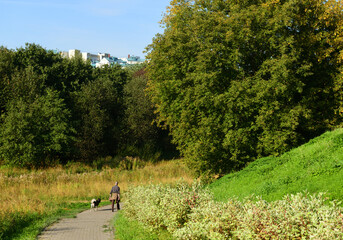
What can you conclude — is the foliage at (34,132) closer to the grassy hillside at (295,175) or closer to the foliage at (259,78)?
the foliage at (259,78)

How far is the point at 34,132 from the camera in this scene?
34.4 meters

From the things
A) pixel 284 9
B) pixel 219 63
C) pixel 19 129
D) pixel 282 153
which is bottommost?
pixel 282 153

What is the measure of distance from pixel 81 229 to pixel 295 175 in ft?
26.8

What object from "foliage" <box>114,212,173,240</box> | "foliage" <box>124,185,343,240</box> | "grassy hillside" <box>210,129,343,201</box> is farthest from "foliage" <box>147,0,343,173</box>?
→ "foliage" <box>124,185,343,240</box>

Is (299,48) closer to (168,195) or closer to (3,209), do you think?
(168,195)

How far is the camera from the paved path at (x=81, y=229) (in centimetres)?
1198

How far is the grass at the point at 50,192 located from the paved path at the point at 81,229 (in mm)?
459

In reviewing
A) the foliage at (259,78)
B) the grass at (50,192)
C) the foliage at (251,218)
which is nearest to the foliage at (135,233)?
the foliage at (251,218)

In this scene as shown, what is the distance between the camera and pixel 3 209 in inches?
620

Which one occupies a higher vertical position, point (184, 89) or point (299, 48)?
point (299, 48)

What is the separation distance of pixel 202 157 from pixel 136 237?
1265 cm

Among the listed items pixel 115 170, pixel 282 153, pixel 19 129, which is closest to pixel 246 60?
pixel 282 153

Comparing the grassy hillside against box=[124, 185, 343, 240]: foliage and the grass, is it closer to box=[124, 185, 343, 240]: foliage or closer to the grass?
box=[124, 185, 343, 240]: foliage

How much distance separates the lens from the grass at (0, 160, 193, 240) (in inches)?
561
